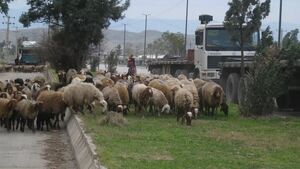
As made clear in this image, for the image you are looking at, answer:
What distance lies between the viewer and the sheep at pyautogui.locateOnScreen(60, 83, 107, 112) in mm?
17797

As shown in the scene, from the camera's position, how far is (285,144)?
1327 cm

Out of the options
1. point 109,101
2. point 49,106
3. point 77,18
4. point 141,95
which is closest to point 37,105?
point 49,106

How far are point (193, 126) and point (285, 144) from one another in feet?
11.2

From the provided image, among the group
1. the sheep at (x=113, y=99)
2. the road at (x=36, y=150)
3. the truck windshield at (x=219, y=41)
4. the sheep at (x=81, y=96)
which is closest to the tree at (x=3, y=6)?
the truck windshield at (x=219, y=41)

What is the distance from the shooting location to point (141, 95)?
18.7m

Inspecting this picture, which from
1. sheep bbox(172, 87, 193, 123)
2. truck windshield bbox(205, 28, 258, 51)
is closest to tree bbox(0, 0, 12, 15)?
truck windshield bbox(205, 28, 258, 51)

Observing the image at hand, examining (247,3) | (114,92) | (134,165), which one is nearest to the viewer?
(134,165)

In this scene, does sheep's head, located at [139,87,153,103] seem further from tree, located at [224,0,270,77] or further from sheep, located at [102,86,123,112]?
tree, located at [224,0,270,77]

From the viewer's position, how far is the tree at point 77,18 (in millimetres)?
37500

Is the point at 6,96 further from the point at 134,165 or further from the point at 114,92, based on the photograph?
the point at 134,165

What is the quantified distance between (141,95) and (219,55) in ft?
30.8

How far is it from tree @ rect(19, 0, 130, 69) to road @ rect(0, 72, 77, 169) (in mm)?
20887

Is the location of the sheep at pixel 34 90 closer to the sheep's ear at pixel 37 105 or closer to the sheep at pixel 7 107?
the sheep at pixel 7 107

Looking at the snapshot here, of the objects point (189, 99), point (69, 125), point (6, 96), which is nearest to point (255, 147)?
point (189, 99)
